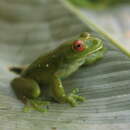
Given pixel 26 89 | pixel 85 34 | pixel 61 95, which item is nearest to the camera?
pixel 61 95

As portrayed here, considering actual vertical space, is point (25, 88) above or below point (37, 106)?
below

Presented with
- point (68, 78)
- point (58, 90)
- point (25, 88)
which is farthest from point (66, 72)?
point (25, 88)

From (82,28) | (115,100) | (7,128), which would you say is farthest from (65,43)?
(7,128)

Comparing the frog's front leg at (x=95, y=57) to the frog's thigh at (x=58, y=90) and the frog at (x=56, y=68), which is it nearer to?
the frog at (x=56, y=68)

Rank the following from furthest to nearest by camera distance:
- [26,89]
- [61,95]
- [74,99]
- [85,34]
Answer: [26,89] → [85,34] → [61,95] → [74,99]

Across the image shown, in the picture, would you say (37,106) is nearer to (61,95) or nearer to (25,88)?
(61,95)

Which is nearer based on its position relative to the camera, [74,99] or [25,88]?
[74,99]

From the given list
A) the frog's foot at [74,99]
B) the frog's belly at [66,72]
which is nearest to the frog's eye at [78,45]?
the frog's belly at [66,72]

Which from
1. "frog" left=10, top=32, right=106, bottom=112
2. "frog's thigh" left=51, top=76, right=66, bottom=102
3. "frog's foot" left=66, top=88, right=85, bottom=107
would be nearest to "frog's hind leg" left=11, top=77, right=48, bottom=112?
"frog" left=10, top=32, right=106, bottom=112

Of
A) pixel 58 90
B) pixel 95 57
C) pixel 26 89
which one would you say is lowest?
pixel 26 89
